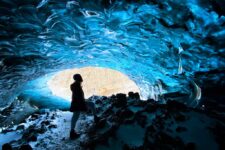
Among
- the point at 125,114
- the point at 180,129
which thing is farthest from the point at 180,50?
the point at 125,114

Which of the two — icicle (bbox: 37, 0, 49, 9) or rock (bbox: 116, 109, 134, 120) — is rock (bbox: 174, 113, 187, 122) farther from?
icicle (bbox: 37, 0, 49, 9)

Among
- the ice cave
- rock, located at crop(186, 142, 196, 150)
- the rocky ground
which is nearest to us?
the ice cave

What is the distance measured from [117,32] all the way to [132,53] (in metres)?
2.17

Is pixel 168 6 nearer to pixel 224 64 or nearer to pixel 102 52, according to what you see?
pixel 224 64

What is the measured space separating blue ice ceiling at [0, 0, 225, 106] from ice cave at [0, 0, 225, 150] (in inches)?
0.7

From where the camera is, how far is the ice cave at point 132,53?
456cm

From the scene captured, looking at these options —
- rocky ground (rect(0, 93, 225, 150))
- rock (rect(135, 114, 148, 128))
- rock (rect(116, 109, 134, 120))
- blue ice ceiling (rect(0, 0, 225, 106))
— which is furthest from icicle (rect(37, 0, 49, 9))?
rock (rect(135, 114, 148, 128))

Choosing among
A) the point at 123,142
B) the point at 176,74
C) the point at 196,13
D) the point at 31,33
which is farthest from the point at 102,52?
the point at 196,13

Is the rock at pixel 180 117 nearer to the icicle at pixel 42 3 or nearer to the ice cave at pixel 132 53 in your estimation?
the ice cave at pixel 132 53

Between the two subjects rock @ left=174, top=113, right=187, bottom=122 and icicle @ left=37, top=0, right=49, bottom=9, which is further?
rock @ left=174, top=113, right=187, bottom=122

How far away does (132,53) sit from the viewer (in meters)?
8.42

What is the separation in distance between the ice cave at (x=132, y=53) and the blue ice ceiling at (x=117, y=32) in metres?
0.02

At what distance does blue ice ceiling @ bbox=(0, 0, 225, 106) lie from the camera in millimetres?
4414

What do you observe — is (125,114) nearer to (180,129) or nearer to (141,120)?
(141,120)
